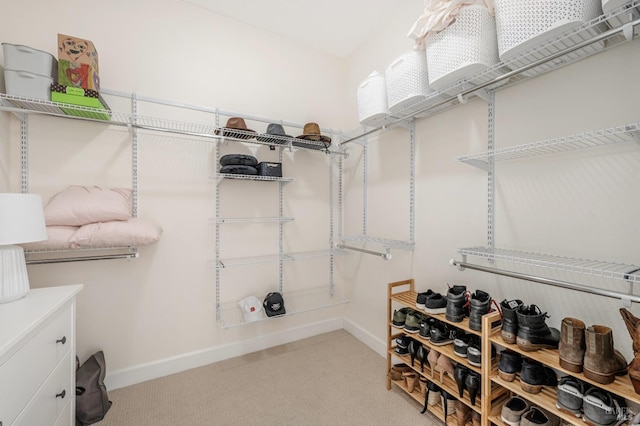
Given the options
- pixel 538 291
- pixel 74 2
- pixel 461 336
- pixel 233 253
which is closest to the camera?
pixel 538 291

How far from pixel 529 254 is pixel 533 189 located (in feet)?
1.08

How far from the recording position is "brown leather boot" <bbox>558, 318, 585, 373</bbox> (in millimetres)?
991

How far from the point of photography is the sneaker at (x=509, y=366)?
1213 millimetres

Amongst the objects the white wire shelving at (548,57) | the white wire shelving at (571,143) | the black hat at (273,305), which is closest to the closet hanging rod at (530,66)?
→ the white wire shelving at (548,57)

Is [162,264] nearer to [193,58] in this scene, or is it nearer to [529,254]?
[193,58]

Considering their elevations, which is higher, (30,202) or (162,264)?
(30,202)

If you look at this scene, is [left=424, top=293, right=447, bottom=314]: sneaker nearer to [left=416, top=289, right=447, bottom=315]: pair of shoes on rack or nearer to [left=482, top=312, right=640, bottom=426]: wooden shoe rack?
[left=416, top=289, right=447, bottom=315]: pair of shoes on rack

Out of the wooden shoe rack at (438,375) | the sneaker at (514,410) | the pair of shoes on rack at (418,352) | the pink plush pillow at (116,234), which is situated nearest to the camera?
the sneaker at (514,410)

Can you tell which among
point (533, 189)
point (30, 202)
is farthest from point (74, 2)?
point (533, 189)

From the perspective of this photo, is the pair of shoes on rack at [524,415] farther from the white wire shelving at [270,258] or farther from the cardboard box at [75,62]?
the cardboard box at [75,62]

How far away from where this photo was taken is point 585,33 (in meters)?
1.04

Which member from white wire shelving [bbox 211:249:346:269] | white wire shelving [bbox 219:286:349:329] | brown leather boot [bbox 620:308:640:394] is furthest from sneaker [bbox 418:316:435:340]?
white wire shelving [bbox 211:249:346:269]

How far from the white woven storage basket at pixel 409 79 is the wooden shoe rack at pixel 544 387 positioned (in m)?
1.28

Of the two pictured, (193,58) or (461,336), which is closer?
(461,336)
